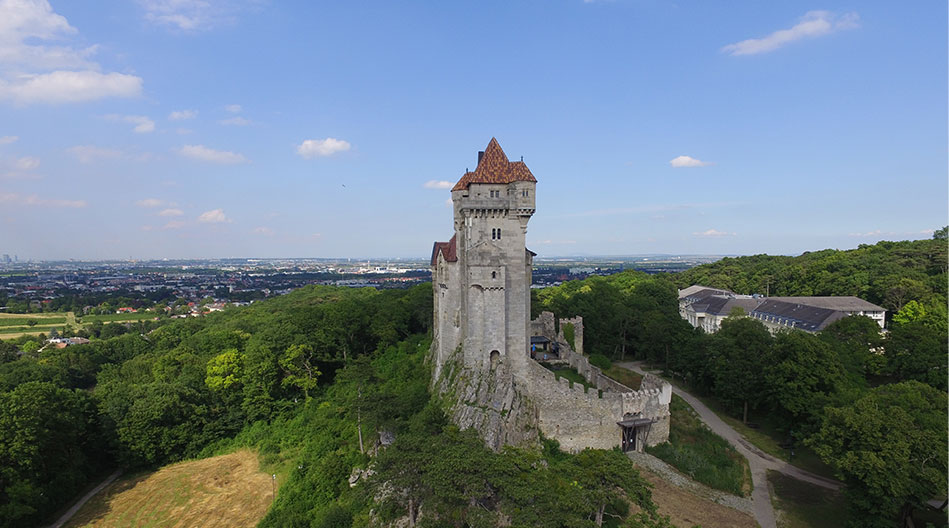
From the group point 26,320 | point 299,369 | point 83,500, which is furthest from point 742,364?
point 26,320

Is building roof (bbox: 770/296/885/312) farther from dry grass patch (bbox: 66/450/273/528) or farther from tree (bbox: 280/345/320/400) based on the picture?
dry grass patch (bbox: 66/450/273/528)

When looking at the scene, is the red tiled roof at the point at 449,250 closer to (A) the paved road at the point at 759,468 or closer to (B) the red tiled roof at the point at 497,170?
(B) the red tiled roof at the point at 497,170

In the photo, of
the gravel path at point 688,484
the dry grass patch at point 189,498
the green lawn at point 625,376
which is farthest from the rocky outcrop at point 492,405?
the green lawn at point 625,376

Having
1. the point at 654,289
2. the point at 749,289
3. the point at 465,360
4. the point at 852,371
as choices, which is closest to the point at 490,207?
the point at 465,360

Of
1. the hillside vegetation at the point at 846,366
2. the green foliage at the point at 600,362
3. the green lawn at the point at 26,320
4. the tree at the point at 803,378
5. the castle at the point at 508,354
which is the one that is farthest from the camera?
the green lawn at the point at 26,320

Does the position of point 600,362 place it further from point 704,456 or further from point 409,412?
point 409,412

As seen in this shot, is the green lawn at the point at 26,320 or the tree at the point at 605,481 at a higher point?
the tree at the point at 605,481

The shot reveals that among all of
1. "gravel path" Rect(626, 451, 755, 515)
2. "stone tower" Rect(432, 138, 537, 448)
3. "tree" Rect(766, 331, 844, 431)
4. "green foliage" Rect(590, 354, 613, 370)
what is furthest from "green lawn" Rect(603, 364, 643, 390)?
"stone tower" Rect(432, 138, 537, 448)
